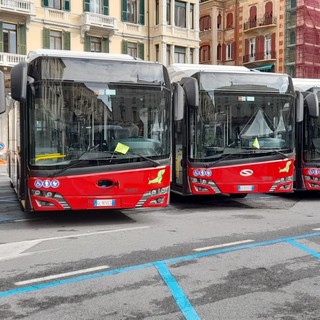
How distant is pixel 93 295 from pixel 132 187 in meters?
3.96

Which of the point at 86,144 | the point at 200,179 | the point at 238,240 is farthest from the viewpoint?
the point at 200,179

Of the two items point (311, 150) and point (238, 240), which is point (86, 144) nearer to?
point (238, 240)

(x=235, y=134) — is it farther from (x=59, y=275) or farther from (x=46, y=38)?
(x=46, y=38)

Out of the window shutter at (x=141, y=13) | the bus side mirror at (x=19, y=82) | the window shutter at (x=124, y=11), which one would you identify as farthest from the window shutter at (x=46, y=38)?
the bus side mirror at (x=19, y=82)

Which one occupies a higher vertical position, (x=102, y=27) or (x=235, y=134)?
(x=102, y=27)

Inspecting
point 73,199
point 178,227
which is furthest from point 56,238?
point 178,227

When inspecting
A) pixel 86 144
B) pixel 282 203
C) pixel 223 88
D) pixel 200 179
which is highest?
pixel 223 88

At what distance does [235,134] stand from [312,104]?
7.75 ft

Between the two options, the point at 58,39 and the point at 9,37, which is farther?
the point at 58,39

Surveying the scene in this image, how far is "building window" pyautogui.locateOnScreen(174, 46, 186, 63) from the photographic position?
120ft

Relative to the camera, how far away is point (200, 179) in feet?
35.8

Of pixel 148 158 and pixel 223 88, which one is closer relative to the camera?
pixel 148 158

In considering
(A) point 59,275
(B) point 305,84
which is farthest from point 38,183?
(B) point 305,84

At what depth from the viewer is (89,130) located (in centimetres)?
863
